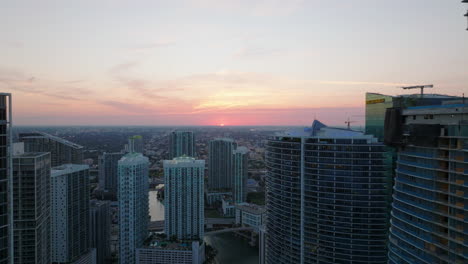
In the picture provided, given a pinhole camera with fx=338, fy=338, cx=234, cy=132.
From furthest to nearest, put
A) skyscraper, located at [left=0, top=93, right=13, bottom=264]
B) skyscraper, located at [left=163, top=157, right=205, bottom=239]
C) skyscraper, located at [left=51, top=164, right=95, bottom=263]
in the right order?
skyscraper, located at [left=163, top=157, right=205, bottom=239] → skyscraper, located at [left=51, top=164, right=95, bottom=263] → skyscraper, located at [left=0, top=93, right=13, bottom=264]

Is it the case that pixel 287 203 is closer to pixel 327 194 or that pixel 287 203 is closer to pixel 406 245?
pixel 327 194

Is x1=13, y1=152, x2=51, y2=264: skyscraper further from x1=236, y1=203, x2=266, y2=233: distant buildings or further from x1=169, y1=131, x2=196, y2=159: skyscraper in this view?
x1=169, y1=131, x2=196, y2=159: skyscraper

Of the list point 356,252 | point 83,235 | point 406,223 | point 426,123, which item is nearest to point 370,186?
point 356,252

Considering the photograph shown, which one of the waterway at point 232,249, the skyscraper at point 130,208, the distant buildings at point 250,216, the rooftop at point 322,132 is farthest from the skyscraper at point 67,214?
the distant buildings at point 250,216

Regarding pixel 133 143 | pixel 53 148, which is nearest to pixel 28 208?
pixel 53 148

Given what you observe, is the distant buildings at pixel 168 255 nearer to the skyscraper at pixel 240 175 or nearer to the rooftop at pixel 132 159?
the rooftop at pixel 132 159

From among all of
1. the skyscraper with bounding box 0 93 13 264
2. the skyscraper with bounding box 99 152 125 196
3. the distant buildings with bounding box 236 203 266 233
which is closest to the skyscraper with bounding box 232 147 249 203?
the distant buildings with bounding box 236 203 266 233

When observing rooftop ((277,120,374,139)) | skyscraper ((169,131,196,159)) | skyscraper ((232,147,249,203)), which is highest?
rooftop ((277,120,374,139))
